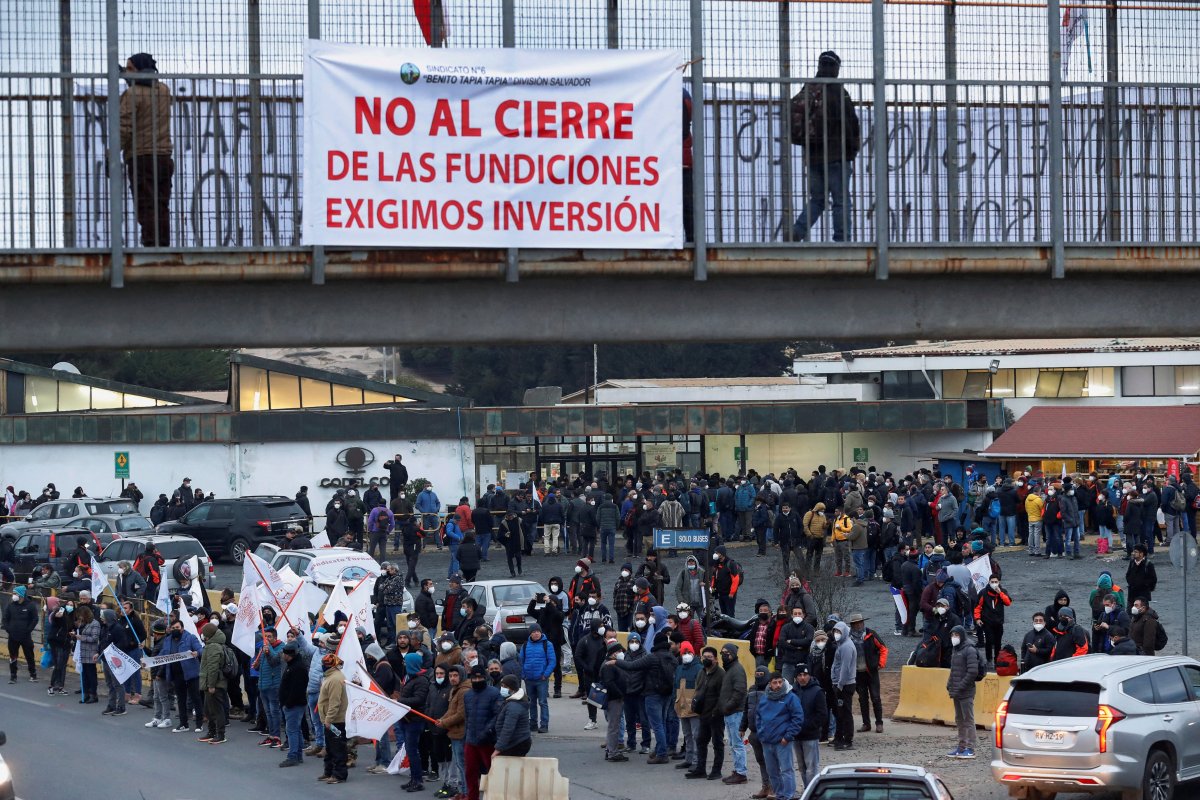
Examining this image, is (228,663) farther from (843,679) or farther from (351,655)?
(843,679)

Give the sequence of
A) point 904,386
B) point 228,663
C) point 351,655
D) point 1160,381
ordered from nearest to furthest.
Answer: point 351,655 → point 228,663 → point 1160,381 → point 904,386

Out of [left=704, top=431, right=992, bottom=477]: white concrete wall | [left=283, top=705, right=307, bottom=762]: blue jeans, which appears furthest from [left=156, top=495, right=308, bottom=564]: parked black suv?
[left=283, top=705, right=307, bottom=762]: blue jeans

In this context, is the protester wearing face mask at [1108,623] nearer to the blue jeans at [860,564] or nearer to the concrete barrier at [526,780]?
the concrete barrier at [526,780]

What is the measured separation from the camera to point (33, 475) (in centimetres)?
4900

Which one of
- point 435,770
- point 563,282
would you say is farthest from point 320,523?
point 563,282

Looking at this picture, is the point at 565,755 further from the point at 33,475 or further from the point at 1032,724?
the point at 33,475

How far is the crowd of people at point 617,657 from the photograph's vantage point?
17.5 m

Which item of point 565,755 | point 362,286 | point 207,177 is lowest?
point 565,755

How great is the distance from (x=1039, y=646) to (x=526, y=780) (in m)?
7.42

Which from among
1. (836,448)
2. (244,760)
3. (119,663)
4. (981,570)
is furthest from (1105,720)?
(836,448)

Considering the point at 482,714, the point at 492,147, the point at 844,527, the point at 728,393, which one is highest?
the point at 492,147

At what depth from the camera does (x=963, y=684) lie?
18.2m

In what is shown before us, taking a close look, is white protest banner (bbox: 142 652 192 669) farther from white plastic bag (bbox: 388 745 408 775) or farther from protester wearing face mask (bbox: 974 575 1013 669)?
protester wearing face mask (bbox: 974 575 1013 669)

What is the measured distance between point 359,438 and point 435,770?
28676 mm
